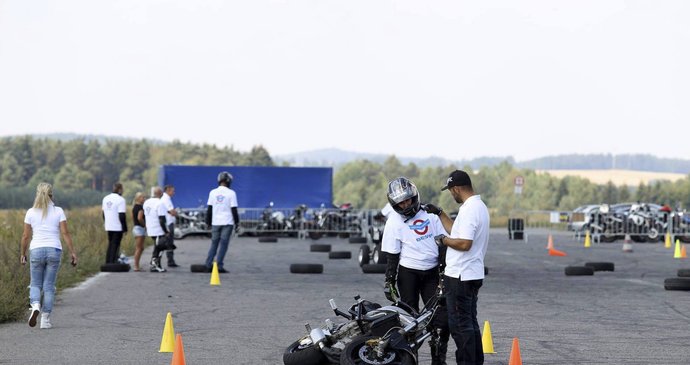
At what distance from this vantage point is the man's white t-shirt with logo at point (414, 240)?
437 inches

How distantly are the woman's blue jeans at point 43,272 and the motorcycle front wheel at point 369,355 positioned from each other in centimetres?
584

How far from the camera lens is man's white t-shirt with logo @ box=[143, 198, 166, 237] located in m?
24.4

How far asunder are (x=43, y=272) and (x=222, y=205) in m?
8.74

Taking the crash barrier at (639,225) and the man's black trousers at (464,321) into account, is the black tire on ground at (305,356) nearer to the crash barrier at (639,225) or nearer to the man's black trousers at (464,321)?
the man's black trousers at (464,321)

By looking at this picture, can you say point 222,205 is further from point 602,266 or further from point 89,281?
point 602,266

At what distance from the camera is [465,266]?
33.8 feet

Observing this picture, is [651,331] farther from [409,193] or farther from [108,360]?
[108,360]

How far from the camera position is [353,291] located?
19422 millimetres

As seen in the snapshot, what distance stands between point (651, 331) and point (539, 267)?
12.9 m

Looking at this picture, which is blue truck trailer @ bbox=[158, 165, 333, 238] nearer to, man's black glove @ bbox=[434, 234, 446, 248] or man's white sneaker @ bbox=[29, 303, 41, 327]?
man's white sneaker @ bbox=[29, 303, 41, 327]

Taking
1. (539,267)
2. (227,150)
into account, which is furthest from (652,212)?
(227,150)

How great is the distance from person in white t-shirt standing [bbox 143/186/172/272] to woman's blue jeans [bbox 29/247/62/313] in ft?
31.6

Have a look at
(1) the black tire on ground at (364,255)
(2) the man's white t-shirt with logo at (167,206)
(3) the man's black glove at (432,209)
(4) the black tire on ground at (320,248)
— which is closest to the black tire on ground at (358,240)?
(4) the black tire on ground at (320,248)

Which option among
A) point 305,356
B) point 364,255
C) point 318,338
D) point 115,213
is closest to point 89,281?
point 115,213
